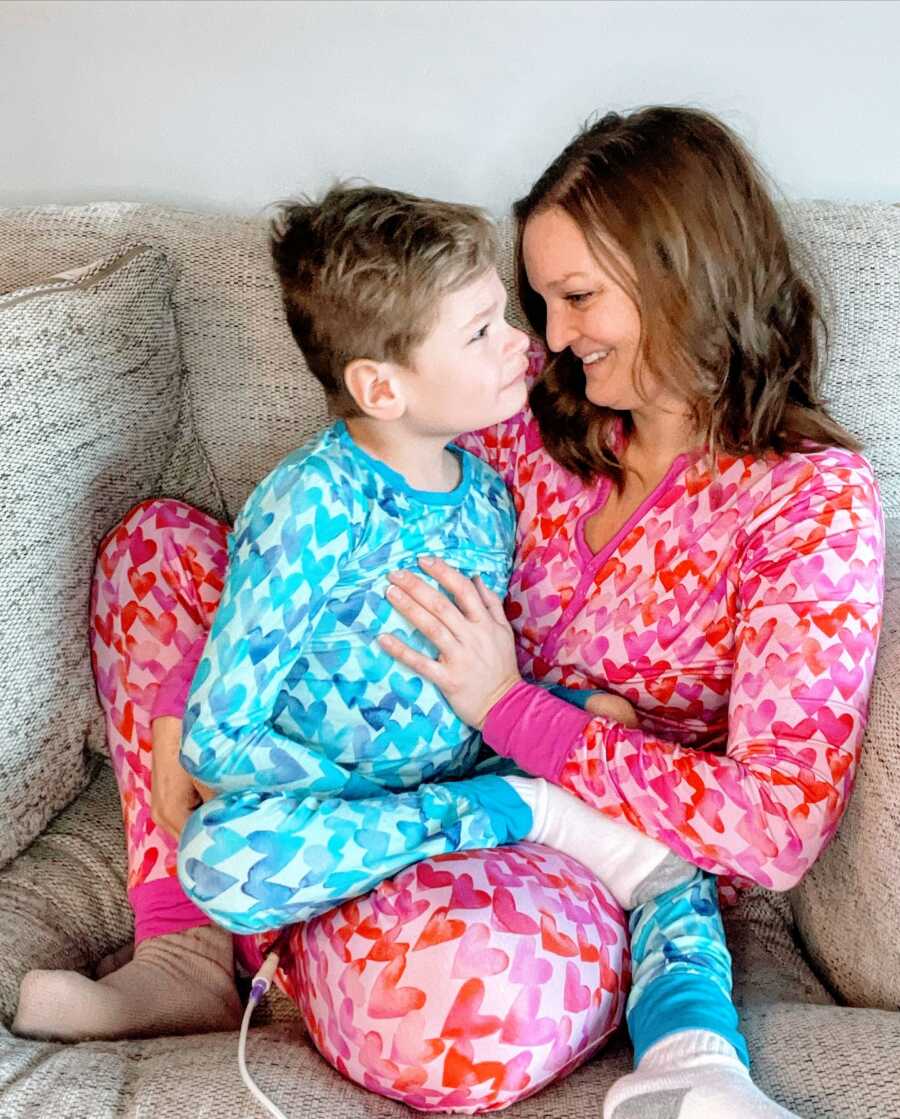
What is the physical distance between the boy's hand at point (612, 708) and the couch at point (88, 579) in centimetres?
24

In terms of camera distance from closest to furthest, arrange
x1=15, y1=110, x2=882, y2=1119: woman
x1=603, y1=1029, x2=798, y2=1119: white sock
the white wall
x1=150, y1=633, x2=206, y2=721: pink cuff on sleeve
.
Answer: x1=603, y1=1029, x2=798, y2=1119: white sock → x1=15, y1=110, x2=882, y2=1119: woman → x1=150, y1=633, x2=206, y2=721: pink cuff on sleeve → the white wall

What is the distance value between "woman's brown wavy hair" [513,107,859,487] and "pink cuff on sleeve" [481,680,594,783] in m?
0.32

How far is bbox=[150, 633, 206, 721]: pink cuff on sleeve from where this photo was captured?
1222mm

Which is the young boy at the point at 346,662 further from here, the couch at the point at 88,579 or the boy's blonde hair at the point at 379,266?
the couch at the point at 88,579

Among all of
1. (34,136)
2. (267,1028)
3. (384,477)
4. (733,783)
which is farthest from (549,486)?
(34,136)

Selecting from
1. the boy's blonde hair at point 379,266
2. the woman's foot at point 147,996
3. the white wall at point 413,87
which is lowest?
the woman's foot at point 147,996

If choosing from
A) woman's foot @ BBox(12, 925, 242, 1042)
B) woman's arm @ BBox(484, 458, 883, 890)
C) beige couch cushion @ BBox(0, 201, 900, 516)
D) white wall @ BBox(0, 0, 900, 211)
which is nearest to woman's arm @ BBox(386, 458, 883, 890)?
woman's arm @ BBox(484, 458, 883, 890)

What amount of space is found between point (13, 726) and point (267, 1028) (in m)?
0.43

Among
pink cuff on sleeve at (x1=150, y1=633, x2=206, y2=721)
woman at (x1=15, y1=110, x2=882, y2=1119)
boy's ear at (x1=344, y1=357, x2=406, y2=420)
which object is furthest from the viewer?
pink cuff on sleeve at (x1=150, y1=633, x2=206, y2=721)

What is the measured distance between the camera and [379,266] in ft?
3.51

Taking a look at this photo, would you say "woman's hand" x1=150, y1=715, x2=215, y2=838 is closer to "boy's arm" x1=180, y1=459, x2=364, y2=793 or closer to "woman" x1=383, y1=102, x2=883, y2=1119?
"boy's arm" x1=180, y1=459, x2=364, y2=793

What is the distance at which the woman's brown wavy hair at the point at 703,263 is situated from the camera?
44.0 inches

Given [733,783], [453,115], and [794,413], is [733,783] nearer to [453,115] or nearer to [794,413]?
[794,413]

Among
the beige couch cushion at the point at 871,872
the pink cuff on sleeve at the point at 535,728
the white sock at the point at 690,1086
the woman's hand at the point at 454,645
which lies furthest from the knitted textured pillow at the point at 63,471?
the beige couch cushion at the point at 871,872
